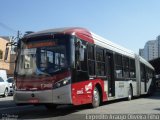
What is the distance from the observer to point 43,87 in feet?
42.5

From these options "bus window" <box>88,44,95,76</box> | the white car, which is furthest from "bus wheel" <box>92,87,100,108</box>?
the white car

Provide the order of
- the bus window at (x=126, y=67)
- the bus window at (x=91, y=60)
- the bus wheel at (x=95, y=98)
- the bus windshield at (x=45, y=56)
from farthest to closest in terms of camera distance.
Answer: the bus window at (x=126, y=67) < the bus wheel at (x=95, y=98) < the bus window at (x=91, y=60) < the bus windshield at (x=45, y=56)

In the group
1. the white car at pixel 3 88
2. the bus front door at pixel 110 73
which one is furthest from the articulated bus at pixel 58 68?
the white car at pixel 3 88

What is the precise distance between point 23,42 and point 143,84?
1554 centimetres

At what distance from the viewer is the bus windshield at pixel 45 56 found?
13188 mm

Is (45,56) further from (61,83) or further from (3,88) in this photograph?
(3,88)

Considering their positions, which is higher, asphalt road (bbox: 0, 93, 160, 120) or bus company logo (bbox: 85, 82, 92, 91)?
bus company logo (bbox: 85, 82, 92, 91)

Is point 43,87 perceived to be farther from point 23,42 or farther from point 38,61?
point 23,42

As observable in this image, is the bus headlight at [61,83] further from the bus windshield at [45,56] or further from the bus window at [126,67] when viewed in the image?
the bus window at [126,67]

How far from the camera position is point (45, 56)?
44.0 ft

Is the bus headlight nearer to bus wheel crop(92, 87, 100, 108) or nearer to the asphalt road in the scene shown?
the asphalt road

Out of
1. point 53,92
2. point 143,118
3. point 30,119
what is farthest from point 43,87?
point 143,118

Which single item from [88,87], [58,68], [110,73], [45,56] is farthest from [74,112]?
[110,73]

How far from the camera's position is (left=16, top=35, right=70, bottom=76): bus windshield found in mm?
13188
